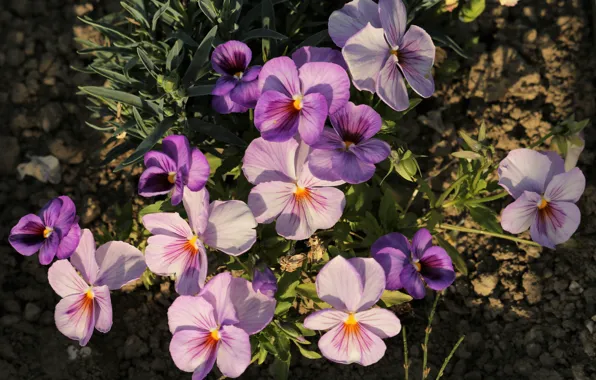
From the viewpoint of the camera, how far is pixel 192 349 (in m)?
1.75

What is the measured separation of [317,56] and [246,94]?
240 millimetres

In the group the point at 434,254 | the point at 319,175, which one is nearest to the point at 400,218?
the point at 434,254

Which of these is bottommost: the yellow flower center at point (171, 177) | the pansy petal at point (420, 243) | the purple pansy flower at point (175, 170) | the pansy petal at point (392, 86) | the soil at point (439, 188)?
the soil at point (439, 188)

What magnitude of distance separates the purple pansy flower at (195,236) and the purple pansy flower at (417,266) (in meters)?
0.39

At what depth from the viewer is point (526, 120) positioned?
260 centimetres

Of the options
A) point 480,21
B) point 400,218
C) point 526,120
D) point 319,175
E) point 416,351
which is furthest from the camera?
point 480,21

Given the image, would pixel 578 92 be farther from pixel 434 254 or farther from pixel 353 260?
pixel 353 260

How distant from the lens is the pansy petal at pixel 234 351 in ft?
5.48

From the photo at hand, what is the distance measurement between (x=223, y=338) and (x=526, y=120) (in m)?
1.65

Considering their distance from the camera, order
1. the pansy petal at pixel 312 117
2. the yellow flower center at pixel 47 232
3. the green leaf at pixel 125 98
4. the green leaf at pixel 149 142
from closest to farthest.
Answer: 1. the pansy petal at pixel 312 117
2. the yellow flower center at pixel 47 232
3. the green leaf at pixel 149 142
4. the green leaf at pixel 125 98

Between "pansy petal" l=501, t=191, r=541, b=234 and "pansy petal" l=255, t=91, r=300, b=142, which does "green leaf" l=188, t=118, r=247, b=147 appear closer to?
"pansy petal" l=255, t=91, r=300, b=142

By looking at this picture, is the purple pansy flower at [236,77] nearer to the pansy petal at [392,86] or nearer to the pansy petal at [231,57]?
the pansy petal at [231,57]

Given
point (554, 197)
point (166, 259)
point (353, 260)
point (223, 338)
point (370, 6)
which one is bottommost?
point (223, 338)

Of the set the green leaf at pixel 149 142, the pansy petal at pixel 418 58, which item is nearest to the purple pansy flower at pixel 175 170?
the green leaf at pixel 149 142
